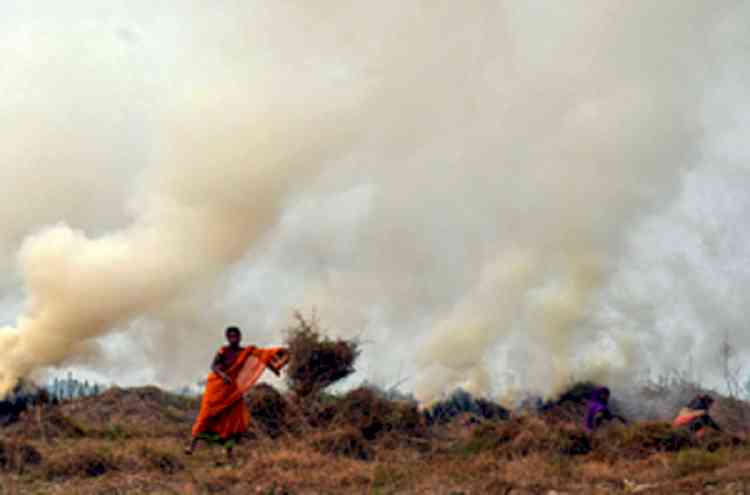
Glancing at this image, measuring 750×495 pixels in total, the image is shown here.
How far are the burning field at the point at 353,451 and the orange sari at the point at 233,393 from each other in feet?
1.52

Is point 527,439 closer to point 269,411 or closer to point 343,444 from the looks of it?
point 343,444

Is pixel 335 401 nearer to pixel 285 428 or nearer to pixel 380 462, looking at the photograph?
pixel 285 428

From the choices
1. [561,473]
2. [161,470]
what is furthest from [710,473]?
[161,470]

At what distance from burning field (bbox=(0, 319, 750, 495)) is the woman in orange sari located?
0.42 m

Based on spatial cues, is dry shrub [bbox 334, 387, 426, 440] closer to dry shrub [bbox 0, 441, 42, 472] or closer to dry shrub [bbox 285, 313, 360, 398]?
dry shrub [bbox 285, 313, 360, 398]

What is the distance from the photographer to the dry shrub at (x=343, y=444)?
12.4 metres

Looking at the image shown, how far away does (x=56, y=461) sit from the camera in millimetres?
10305

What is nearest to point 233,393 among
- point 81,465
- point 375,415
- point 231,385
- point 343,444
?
point 231,385

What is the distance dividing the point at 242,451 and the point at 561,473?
510 cm

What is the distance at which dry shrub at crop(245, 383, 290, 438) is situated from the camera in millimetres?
15188

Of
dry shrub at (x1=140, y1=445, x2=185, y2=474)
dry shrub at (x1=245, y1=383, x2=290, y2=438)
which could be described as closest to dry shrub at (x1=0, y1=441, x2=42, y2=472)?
dry shrub at (x1=140, y1=445, x2=185, y2=474)

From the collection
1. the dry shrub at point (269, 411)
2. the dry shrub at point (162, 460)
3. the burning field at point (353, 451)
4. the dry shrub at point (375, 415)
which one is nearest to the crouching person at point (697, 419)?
the burning field at point (353, 451)

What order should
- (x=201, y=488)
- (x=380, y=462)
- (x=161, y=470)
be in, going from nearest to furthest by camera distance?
(x=201, y=488)
(x=161, y=470)
(x=380, y=462)

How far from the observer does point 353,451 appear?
41.4 ft
